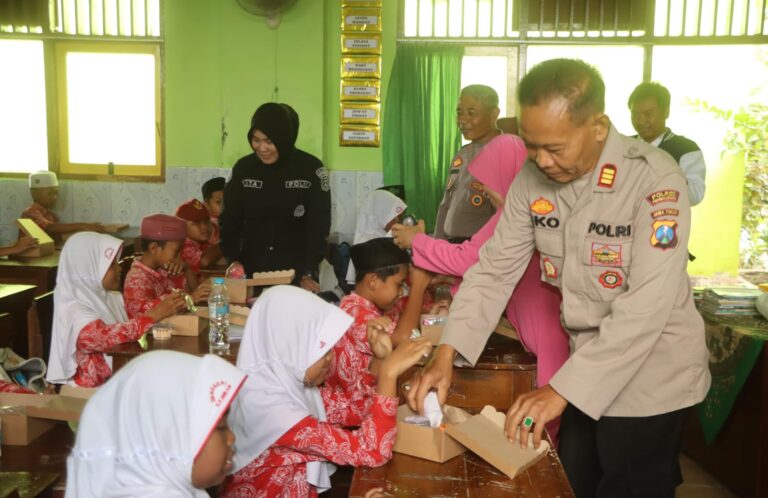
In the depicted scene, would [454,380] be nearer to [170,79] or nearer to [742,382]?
[742,382]

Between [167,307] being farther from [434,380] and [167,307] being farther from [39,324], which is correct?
[434,380]

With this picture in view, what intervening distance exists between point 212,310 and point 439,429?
135 centimetres

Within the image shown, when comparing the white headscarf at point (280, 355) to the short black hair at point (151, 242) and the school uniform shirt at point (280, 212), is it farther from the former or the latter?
the school uniform shirt at point (280, 212)

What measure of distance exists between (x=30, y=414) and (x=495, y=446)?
4.54ft

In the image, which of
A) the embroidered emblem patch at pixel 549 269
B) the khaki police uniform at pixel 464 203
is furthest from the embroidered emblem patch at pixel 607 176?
the khaki police uniform at pixel 464 203

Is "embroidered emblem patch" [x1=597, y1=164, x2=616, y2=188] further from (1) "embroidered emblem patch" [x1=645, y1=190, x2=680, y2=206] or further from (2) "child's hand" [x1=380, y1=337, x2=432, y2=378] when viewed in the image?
(2) "child's hand" [x1=380, y1=337, x2=432, y2=378]

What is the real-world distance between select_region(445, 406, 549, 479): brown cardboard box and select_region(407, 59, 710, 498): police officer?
0.05 metres

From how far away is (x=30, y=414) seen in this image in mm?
2135

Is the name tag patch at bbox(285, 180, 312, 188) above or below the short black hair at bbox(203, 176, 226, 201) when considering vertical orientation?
above

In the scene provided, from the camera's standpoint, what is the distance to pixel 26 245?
4848 mm

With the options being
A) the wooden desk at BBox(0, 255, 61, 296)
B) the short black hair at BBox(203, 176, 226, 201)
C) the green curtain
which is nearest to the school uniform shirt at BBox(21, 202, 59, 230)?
the wooden desk at BBox(0, 255, 61, 296)

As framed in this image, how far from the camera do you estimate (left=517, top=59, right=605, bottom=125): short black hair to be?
1579 millimetres

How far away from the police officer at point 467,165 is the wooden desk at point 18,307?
2.11m

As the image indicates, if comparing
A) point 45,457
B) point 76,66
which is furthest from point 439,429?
point 76,66
